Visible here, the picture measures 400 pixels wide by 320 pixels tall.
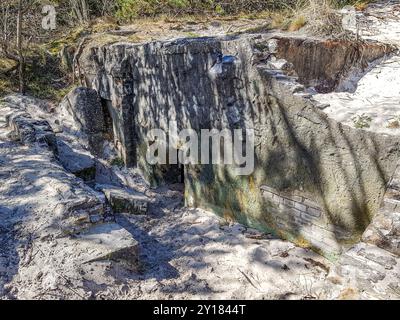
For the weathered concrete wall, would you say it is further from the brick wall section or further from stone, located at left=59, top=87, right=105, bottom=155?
stone, located at left=59, top=87, right=105, bottom=155

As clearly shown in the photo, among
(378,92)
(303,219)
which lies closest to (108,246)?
(303,219)

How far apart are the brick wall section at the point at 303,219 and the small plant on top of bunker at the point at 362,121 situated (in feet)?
2.90

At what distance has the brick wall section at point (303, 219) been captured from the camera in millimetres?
3536

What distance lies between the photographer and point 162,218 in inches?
206

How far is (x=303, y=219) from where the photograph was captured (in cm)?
374

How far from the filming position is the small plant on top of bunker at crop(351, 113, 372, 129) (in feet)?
10.1

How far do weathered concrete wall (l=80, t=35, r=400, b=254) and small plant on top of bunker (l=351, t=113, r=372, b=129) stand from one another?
7cm

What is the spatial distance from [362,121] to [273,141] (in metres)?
0.96

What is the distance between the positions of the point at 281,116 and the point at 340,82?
2046 millimetres
